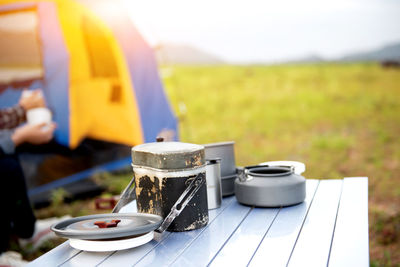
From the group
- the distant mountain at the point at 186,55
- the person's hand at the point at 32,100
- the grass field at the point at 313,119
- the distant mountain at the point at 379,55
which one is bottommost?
the grass field at the point at 313,119

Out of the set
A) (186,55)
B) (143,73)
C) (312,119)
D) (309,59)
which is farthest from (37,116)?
(309,59)

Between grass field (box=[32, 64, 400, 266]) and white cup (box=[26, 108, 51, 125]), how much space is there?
660mm

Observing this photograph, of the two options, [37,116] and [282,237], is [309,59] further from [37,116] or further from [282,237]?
[282,237]

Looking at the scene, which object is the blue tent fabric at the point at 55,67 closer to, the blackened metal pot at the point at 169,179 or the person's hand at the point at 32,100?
the person's hand at the point at 32,100

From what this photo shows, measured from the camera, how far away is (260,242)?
48.9 inches

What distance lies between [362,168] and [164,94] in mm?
1931

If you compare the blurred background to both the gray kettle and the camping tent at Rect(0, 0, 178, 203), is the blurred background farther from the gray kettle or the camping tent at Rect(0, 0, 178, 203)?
the gray kettle

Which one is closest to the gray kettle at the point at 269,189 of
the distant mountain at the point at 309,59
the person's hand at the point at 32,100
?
the person's hand at the point at 32,100

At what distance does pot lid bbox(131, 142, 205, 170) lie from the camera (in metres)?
1.27

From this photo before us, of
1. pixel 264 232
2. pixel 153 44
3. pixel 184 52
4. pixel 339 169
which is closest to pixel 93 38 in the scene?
pixel 153 44

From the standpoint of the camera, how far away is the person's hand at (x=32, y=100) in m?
3.36

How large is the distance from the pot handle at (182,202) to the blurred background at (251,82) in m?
1.75

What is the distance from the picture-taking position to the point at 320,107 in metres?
6.60

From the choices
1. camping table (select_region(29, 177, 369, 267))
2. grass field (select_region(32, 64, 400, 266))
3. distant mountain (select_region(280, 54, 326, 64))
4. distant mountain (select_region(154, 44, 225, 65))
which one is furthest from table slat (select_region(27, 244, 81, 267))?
distant mountain (select_region(280, 54, 326, 64))
